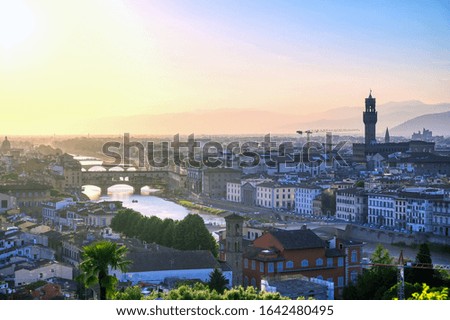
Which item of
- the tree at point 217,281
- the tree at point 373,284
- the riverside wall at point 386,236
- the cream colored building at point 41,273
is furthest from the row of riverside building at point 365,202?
the cream colored building at point 41,273

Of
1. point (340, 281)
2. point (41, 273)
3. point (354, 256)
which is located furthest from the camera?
point (354, 256)

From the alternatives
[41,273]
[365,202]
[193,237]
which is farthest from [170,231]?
[365,202]

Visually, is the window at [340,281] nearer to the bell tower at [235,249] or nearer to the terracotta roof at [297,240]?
the terracotta roof at [297,240]

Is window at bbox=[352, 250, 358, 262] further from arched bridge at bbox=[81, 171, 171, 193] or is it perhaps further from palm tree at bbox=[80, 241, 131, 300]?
arched bridge at bbox=[81, 171, 171, 193]

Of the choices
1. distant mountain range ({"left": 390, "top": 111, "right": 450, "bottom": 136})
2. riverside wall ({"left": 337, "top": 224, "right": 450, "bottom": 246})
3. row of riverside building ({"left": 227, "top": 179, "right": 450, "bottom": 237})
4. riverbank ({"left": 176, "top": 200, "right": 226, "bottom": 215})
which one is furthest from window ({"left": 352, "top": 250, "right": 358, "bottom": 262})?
riverbank ({"left": 176, "top": 200, "right": 226, "bottom": 215})

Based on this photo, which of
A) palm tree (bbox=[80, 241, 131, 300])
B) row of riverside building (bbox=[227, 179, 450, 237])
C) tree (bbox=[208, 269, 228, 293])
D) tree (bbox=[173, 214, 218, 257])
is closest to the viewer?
palm tree (bbox=[80, 241, 131, 300])

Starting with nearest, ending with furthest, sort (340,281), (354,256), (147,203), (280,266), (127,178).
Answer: (280,266)
(340,281)
(354,256)
(147,203)
(127,178)

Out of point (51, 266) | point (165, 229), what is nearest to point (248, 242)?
point (165, 229)

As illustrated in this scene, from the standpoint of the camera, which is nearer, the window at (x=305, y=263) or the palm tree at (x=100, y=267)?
the palm tree at (x=100, y=267)

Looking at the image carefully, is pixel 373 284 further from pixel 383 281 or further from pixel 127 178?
pixel 127 178
